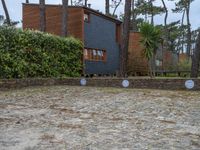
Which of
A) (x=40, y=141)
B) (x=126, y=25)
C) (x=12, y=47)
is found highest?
(x=126, y=25)

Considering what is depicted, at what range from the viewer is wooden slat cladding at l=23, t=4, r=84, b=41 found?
71.5 feet

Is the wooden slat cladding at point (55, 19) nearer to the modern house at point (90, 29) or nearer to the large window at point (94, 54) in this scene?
the modern house at point (90, 29)

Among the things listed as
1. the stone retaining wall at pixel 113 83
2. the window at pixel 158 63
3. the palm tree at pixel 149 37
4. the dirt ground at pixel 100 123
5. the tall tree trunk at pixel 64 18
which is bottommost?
the dirt ground at pixel 100 123

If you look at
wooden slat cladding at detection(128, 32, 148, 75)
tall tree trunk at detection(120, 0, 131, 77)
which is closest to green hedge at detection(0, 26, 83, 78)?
tall tree trunk at detection(120, 0, 131, 77)

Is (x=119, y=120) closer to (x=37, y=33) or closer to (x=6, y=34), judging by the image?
(x=6, y=34)

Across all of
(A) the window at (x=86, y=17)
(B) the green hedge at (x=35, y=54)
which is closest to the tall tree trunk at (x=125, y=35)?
(B) the green hedge at (x=35, y=54)

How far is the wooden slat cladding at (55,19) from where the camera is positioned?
2180 cm

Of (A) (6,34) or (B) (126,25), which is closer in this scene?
(A) (6,34)

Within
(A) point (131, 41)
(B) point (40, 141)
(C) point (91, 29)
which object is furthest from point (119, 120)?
(A) point (131, 41)

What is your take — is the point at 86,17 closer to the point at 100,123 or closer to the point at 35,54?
the point at 35,54

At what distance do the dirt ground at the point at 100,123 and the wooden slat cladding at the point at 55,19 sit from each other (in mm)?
11999

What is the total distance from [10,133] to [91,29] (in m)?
17.3

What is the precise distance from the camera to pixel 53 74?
1692 centimetres

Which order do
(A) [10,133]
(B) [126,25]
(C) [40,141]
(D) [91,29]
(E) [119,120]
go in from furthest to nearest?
(D) [91,29] → (B) [126,25] → (E) [119,120] → (A) [10,133] → (C) [40,141]
